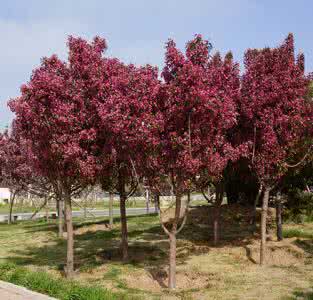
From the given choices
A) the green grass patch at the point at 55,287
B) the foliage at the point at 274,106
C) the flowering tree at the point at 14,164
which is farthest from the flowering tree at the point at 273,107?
the flowering tree at the point at 14,164

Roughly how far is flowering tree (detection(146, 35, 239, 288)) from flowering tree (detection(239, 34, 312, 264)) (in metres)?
2.14

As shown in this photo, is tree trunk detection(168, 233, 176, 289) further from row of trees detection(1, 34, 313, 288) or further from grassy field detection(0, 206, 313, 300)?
grassy field detection(0, 206, 313, 300)

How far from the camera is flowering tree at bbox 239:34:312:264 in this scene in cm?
1391

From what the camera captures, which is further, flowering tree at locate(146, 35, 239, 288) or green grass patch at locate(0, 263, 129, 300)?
flowering tree at locate(146, 35, 239, 288)

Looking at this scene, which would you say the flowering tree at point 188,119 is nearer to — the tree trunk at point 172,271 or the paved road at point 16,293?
the tree trunk at point 172,271

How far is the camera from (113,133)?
12.5 metres

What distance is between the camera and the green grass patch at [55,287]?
9352 mm

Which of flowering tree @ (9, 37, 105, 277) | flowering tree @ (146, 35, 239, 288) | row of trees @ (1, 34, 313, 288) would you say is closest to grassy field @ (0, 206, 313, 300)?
row of trees @ (1, 34, 313, 288)

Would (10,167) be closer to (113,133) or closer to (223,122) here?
(113,133)

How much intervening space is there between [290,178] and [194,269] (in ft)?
23.0

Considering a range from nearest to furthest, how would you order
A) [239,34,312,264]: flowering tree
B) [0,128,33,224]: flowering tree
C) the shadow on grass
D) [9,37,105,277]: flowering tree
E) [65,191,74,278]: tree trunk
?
[9,37,105,277]: flowering tree < [65,191,74,278]: tree trunk < [239,34,312,264]: flowering tree < the shadow on grass < [0,128,33,224]: flowering tree

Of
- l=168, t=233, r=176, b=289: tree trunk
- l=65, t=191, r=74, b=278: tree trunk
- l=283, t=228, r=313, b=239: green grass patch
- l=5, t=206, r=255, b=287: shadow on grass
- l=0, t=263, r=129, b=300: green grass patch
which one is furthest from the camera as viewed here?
l=283, t=228, r=313, b=239: green grass patch

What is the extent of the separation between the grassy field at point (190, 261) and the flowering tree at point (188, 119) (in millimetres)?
1284

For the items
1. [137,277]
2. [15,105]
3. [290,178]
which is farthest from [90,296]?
[290,178]
